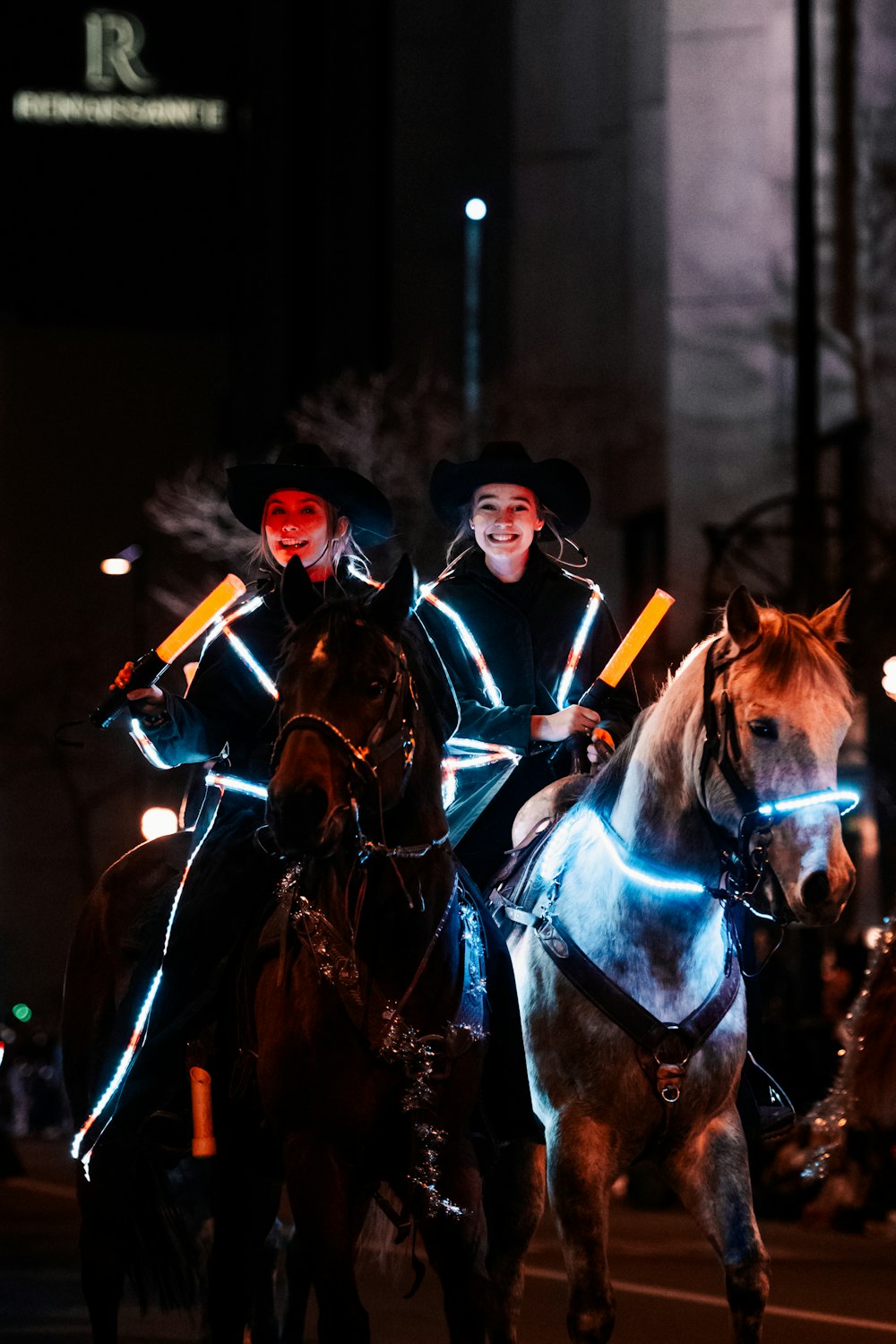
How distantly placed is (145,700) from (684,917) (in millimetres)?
1813

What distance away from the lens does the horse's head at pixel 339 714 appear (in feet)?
19.5

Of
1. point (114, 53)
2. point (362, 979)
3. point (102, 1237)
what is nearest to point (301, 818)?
point (362, 979)

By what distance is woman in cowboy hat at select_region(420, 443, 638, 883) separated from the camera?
328 inches

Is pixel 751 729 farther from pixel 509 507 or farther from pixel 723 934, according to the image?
pixel 509 507

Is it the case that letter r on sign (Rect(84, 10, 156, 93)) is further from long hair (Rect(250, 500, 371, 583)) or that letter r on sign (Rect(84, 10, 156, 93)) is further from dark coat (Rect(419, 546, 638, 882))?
long hair (Rect(250, 500, 371, 583))

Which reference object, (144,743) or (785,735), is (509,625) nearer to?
(144,743)

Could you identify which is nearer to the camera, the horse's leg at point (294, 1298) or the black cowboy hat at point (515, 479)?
the black cowboy hat at point (515, 479)

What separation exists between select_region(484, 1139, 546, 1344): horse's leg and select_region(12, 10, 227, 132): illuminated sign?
98.4 metres

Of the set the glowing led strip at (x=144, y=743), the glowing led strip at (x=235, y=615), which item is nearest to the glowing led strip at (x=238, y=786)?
the glowing led strip at (x=144, y=743)

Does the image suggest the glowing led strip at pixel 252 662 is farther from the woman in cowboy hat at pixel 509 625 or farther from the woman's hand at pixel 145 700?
the woman in cowboy hat at pixel 509 625

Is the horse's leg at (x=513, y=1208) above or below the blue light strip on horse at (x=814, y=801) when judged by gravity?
below

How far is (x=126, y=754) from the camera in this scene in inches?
2180

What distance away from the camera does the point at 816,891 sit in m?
6.64

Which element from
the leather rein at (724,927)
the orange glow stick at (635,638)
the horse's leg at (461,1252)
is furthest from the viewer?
the orange glow stick at (635,638)
